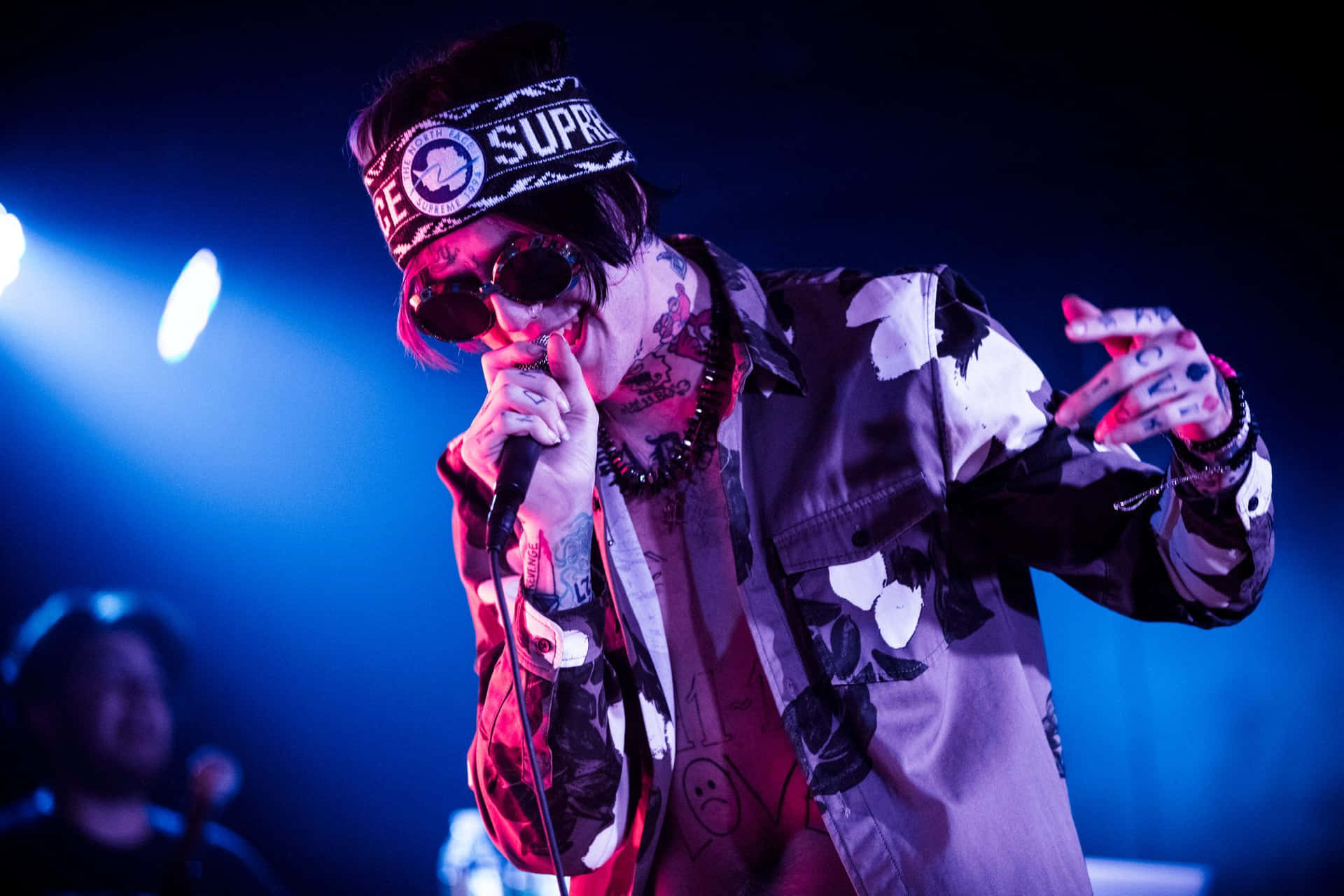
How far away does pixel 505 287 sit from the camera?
1271mm

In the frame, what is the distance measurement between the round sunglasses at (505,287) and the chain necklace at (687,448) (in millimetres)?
245

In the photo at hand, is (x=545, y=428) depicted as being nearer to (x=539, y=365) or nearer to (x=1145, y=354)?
(x=539, y=365)

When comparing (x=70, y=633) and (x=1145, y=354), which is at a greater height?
(x=1145, y=354)

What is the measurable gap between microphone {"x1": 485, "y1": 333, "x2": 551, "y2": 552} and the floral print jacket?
25cm

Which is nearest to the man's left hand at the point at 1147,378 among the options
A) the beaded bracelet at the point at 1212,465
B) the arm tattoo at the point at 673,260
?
the beaded bracelet at the point at 1212,465

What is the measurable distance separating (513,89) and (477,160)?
0.14 meters

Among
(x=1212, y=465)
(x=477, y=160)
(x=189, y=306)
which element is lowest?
(x=1212, y=465)

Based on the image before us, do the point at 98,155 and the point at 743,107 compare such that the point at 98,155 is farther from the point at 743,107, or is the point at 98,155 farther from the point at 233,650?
the point at 743,107

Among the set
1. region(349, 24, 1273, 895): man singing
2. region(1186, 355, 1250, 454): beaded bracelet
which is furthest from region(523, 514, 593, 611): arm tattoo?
region(1186, 355, 1250, 454): beaded bracelet

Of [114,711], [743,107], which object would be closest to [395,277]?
[743,107]

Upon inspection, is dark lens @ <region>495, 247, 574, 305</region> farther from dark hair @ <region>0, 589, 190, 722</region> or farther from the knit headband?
dark hair @ <region>0, 589, 190, 722</region>

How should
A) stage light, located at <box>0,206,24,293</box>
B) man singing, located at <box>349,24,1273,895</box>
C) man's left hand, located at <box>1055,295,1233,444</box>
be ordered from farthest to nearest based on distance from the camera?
stage light, located at <box>0,206,24,293</box>, man singing, located at <box>349,24,1273,895</box>, man's left hand, located at <box>1055,295,1233,444</box>

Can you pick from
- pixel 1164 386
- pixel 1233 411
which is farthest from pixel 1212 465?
pixel 1164 386

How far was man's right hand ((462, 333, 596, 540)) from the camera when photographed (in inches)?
46.6
